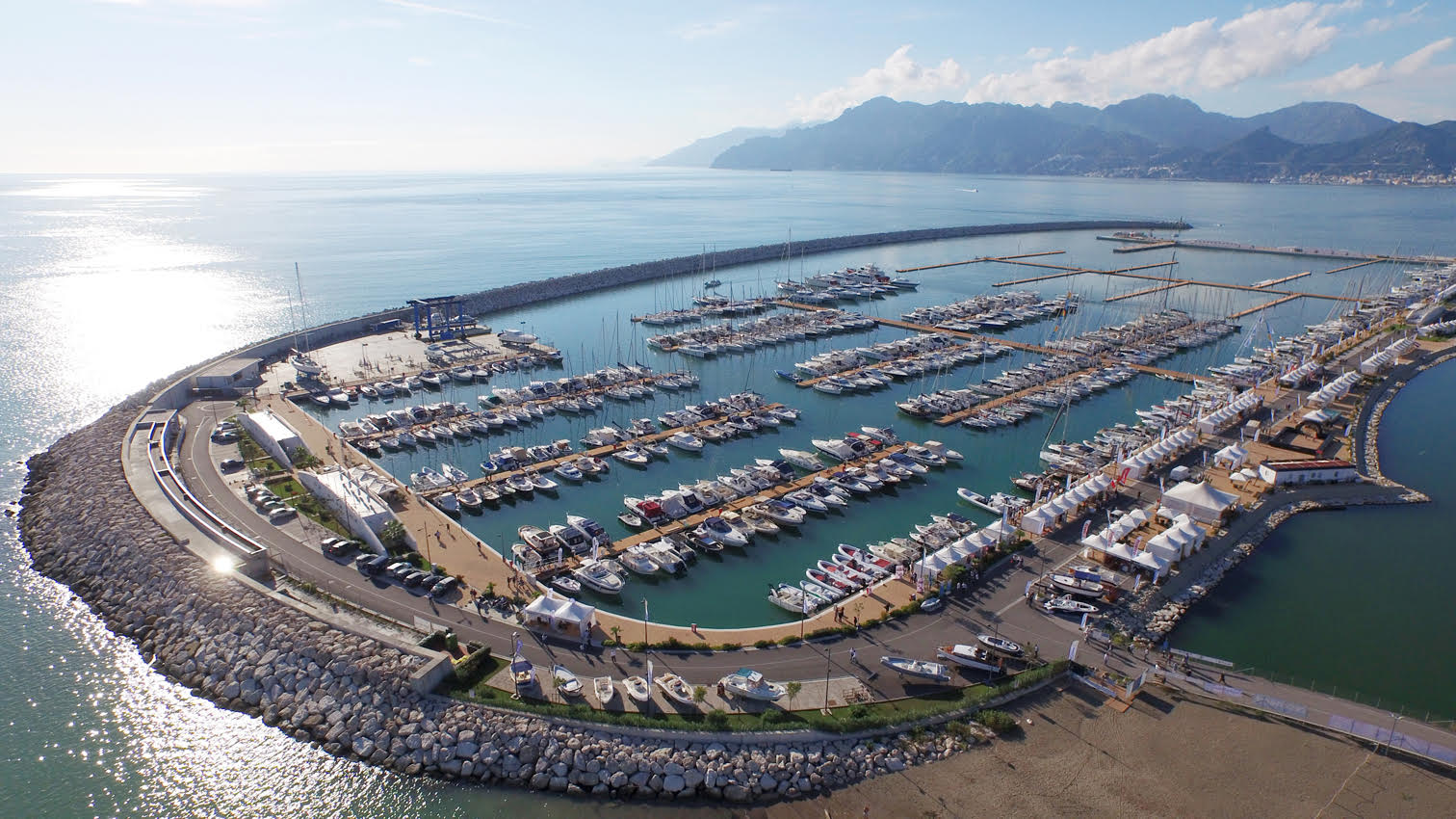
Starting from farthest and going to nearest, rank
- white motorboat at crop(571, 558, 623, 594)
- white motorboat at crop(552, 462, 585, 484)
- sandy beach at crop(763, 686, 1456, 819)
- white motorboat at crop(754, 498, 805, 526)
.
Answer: white motorboat at crop(552, 462, 585, 484), white motorboat at crop(754, 498, 805, 526), white motorboat at crop(571, 558, 623, 594), sandy beach at crop(763, 686, 1456, 819)

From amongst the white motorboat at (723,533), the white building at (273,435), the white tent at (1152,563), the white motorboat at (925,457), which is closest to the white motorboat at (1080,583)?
the white tent at (1152,563)

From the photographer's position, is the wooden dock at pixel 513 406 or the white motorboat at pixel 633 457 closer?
the white motorboat at pixel 633 457

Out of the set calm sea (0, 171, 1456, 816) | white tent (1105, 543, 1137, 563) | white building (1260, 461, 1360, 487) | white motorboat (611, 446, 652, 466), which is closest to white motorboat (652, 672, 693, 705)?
calm sea (0, 171, 1456, 816)

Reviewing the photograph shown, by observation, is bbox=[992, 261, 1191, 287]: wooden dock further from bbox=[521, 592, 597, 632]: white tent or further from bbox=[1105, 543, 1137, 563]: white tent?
bbox=[521, 592, 597, 632]: white tent

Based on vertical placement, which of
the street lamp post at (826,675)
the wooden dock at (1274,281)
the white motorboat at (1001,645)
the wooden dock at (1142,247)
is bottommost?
the street lamp post at (826,675)

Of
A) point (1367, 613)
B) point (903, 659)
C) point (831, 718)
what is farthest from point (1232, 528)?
point (831, 718)

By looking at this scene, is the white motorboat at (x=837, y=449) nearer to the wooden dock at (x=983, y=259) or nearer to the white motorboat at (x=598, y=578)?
the white motorboat at (x=598, y=578)

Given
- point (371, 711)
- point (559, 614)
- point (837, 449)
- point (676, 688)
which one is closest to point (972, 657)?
point (676, 688)
